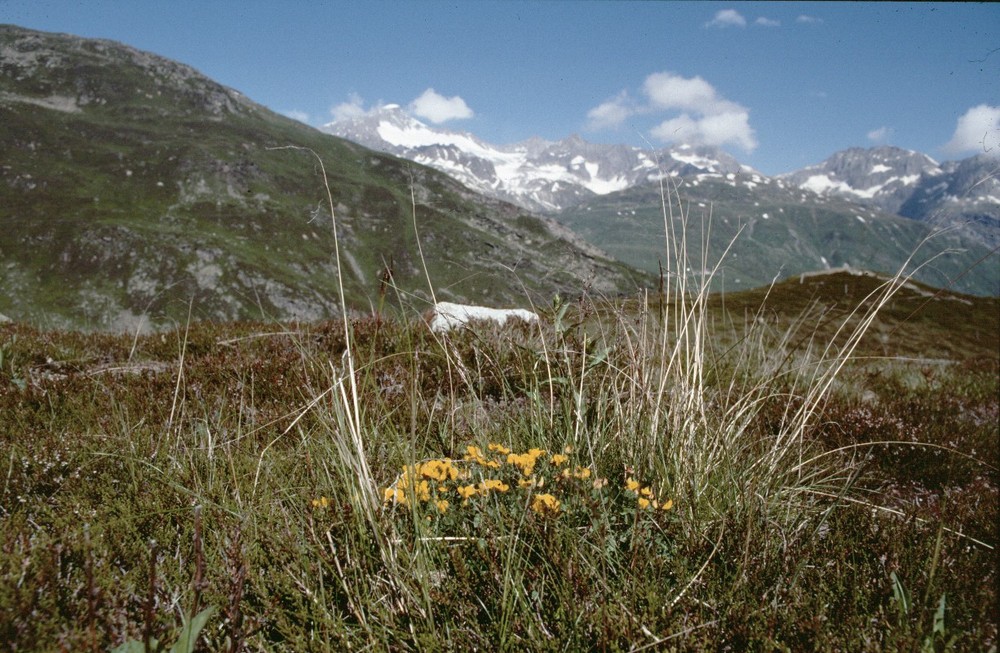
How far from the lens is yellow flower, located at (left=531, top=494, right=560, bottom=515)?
219 cm

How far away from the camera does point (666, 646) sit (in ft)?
6.21

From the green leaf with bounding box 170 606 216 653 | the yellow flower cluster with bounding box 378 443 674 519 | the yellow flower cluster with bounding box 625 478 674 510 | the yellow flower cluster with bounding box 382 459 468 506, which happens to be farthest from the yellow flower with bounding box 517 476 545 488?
the green leaf with bounding box 170 606 216 653

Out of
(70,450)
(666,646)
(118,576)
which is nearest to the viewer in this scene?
(666,646)

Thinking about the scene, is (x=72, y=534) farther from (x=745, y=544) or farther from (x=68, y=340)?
(x=68, y=340)

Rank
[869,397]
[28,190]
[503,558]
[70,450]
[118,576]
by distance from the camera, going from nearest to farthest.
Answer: [503,558], [118,576], [70,450], [869,397], [28,190]

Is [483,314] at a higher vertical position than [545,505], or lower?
higher

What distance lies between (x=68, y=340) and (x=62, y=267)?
16516 cm

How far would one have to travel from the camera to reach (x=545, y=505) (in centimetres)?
223

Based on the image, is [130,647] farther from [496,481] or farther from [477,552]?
[496,481]

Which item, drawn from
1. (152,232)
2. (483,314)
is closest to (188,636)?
(483,314)

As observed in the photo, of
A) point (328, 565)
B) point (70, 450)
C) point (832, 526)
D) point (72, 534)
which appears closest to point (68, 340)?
point (70, 450)

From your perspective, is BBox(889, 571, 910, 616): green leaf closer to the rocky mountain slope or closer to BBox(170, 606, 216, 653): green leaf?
BBox(170, 606, 216, 653): green leaf

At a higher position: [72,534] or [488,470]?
[488,470]

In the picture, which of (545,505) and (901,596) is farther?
(545,505)
